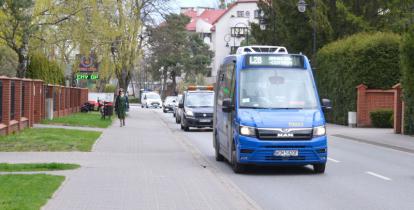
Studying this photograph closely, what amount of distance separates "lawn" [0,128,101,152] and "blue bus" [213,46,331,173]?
17.5ft

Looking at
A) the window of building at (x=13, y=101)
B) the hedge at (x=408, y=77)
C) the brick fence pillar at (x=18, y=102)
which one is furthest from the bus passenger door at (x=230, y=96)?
the hedge at (x=408, y=77)

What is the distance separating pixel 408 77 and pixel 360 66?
10032 mm

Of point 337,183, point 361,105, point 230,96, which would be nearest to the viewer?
point 337,183

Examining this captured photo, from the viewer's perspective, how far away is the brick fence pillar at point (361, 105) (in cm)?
3900

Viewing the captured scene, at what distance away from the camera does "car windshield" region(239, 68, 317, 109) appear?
619 inches

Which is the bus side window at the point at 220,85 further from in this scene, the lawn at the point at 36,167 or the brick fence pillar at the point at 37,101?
the brick fence pillar at the point at 37,101

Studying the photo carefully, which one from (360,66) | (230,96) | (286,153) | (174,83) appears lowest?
(286,153)

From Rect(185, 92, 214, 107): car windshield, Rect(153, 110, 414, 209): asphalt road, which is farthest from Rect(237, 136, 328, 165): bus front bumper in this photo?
Rect(185, 92, 214, 107): car windshield

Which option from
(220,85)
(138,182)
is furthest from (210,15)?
(138,182)

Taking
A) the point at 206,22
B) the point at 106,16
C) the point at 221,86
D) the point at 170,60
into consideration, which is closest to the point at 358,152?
the point at 221,86

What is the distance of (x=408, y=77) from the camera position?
2914cm

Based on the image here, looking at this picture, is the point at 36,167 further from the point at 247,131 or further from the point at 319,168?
the point at 319,168

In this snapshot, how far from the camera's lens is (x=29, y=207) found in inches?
365

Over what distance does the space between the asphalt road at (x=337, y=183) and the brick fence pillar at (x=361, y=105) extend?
18.5 m
